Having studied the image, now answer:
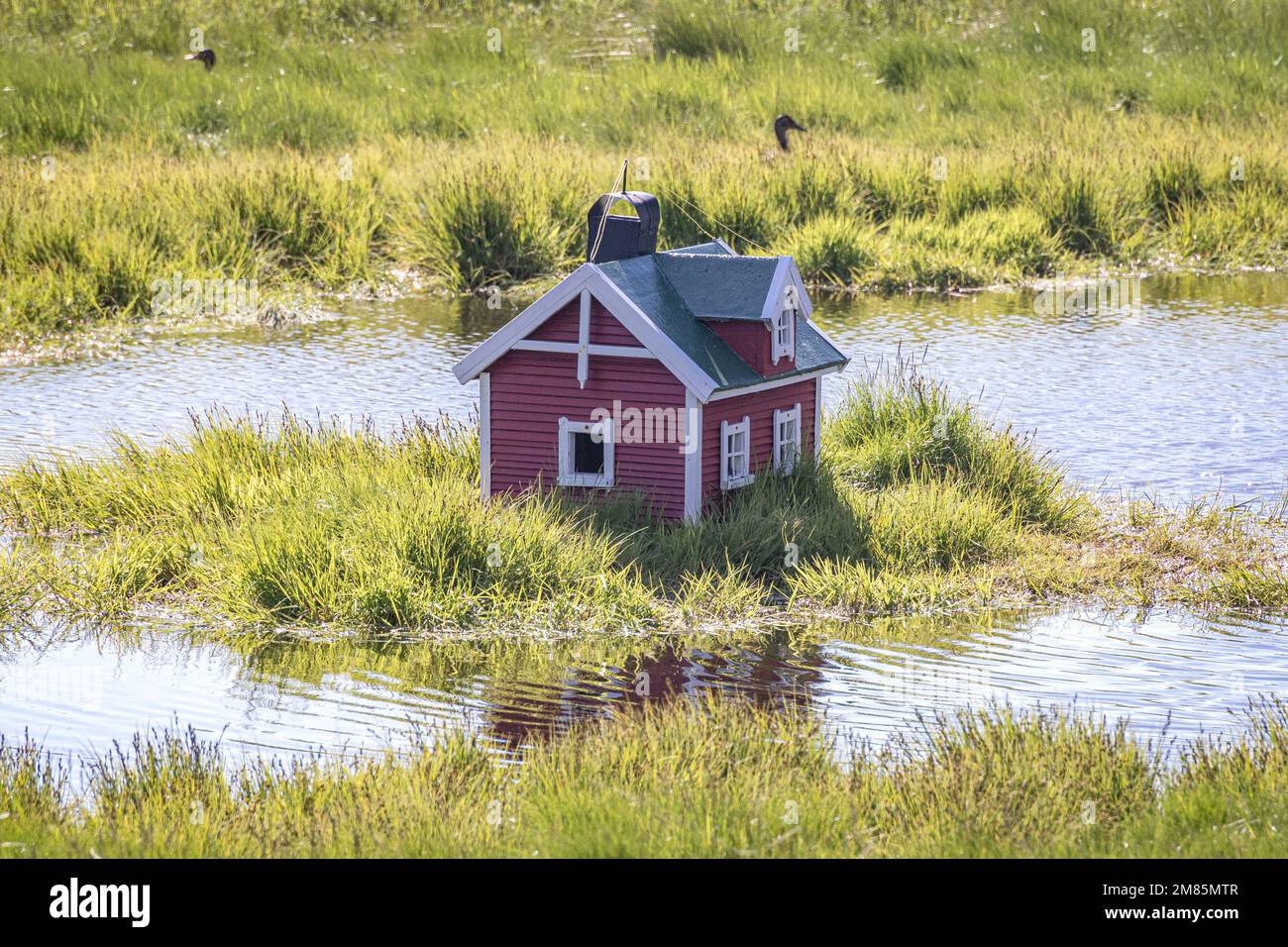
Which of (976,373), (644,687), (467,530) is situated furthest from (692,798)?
(976,373)

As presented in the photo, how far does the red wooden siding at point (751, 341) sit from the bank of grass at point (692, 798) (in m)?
4.44

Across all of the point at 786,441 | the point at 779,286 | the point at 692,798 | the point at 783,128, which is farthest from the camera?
the point at 783,128

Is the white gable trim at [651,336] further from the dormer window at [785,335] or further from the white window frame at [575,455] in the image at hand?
the dormer window at [785,335]

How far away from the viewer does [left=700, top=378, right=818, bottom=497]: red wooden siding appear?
41.1 feet

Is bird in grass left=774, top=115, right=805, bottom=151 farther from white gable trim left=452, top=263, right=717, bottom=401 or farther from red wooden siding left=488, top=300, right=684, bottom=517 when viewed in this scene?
white gable trim left=452, top=263, right=717, bottom=401

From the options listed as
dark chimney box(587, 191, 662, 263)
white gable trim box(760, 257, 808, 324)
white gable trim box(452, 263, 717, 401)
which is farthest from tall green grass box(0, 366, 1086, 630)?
dark chimney box(587, 191, 662, 263)

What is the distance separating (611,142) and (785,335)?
18.2 meters

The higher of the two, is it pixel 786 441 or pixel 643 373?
pixel 643 373

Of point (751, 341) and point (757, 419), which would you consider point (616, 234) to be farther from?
point (757, 419)

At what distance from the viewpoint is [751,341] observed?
12.8 m

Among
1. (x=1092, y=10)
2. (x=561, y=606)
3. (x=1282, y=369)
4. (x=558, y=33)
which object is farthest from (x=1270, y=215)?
(x=561, y=606)

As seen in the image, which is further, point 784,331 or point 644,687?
point 784,331

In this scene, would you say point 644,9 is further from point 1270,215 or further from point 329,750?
point 329,750
